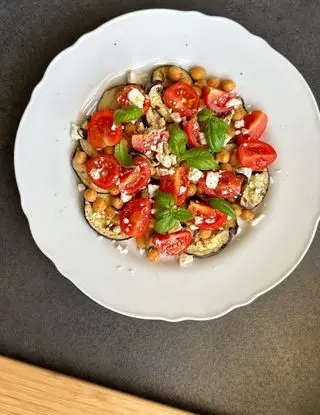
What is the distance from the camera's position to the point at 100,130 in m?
1.75

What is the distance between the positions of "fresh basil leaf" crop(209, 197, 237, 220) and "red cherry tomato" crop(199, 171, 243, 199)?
0.08 feet

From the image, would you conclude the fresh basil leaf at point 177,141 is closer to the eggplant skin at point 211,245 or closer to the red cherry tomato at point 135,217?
the red cherry tomato at point 135,217

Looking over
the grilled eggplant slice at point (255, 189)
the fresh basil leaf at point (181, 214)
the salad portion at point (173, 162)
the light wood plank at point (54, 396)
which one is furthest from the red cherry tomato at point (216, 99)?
the light wood plank at point (54, 396)

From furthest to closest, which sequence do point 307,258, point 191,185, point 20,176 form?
point 307,258
point 191,185
point 20,176

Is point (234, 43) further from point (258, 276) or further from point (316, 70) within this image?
point (258, 276)

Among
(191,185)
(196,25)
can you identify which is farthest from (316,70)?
(191,185)

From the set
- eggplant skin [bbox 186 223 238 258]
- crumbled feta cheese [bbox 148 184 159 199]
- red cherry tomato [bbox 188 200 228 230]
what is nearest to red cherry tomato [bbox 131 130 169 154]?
crumbled feta cheese [bbox 148 184 159 199]

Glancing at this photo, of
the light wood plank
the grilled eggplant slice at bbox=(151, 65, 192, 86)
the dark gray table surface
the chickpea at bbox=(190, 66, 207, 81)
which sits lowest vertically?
the light wood plank

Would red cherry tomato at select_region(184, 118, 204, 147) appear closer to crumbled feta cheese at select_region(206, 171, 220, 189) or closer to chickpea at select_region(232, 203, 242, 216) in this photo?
crumbled feta cheese at select_region(206, 171, 220, 189)

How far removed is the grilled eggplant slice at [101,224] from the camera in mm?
1790

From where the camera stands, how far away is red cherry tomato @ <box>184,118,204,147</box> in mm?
1789

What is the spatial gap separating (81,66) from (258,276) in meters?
0.82

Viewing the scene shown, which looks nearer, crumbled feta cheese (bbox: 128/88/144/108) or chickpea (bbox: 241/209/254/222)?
crumbled feta cheese (bbox: 128/88/144/108)

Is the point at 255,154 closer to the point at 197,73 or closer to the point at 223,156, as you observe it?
the point at 223,156
